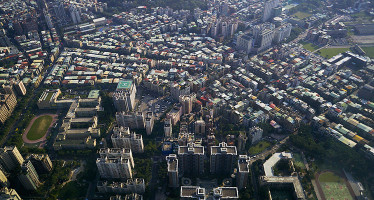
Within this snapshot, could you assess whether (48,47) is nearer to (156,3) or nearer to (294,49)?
(156,3)

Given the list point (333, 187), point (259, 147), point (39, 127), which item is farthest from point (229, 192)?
point (39, 127)

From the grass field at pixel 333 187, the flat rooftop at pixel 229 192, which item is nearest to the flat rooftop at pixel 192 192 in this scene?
the flat rooftop at pixel 229 192

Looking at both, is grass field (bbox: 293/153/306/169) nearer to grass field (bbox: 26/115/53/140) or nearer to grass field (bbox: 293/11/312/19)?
grass field (bbox: 26/115/53/140)

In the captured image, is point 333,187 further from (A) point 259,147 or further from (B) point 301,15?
(B) point 301,15

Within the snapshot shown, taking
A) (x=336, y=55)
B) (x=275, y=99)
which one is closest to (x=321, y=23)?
(x=336, y=55)

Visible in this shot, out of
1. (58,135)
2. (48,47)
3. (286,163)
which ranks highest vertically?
(48,47)

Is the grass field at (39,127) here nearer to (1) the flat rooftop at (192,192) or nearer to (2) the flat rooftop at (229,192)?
(1) the flat rooftop at (192,192)
